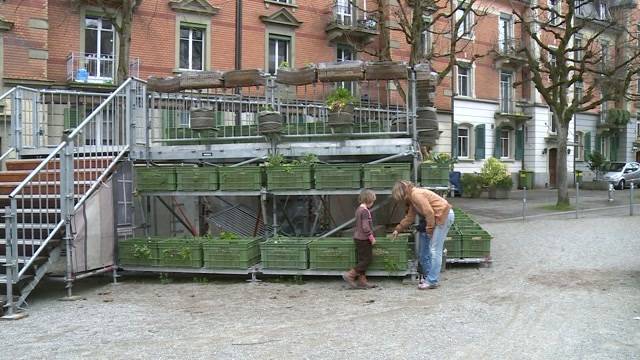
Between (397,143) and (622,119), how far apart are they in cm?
3803

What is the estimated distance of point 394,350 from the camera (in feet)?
18.2

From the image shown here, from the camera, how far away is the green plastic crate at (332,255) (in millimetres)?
8781

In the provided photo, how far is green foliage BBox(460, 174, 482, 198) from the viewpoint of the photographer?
25.8 metres

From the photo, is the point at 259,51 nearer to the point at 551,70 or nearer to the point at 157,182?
the point at 551,70

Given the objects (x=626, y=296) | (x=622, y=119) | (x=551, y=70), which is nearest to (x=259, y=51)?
(x=551, y=70)

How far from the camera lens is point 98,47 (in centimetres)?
2189

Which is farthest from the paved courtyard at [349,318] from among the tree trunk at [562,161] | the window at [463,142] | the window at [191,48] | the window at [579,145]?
the window at [579,145]

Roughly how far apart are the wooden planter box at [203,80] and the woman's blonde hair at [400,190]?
3.80 m

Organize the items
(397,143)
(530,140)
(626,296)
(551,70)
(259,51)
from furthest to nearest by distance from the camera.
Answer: (530,140) → (259,51) → (551,70) → (397,143) → (626,296)

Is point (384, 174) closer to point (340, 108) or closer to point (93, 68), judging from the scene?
point (340, 108)

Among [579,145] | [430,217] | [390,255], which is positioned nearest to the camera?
[430,217]

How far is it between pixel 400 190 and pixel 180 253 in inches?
146

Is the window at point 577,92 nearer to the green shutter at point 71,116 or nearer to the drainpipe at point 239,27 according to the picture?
the drainpipe at point 239,27

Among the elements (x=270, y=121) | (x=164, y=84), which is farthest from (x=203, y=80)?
(x=270, y=121)
